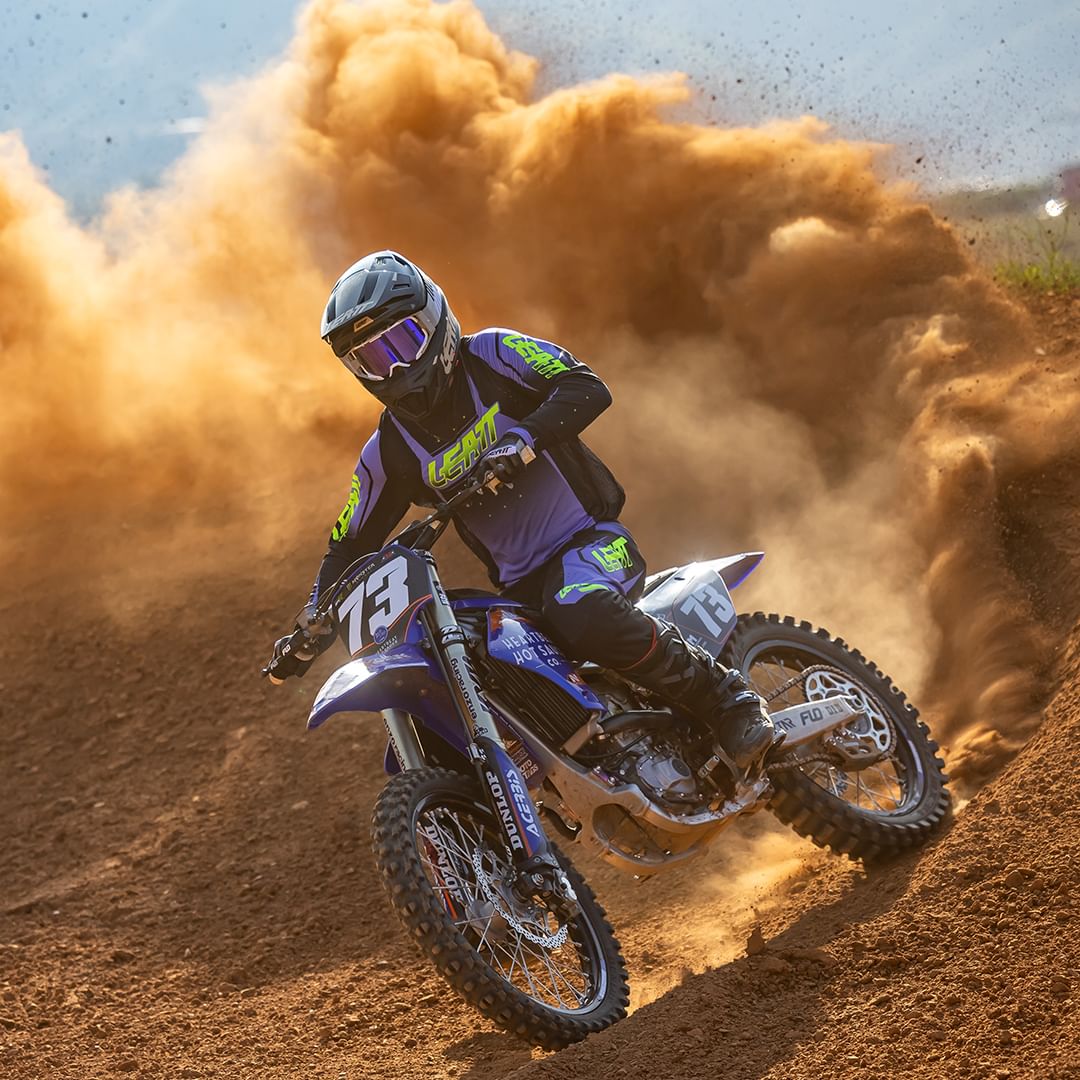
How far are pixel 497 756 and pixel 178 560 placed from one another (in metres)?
6.80

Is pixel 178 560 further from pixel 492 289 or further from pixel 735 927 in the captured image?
pixel 735 927

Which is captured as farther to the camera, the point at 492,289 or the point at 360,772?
the point at 492,289

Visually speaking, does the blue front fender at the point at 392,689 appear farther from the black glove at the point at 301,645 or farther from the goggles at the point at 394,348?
the goggles at the point at 394,348

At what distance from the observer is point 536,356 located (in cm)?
521

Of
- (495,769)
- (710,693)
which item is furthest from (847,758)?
(495,769)

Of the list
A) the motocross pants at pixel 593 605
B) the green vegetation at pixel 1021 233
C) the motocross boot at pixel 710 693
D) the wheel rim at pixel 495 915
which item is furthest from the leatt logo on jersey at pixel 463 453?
the green vegetation at pixel 1021 233

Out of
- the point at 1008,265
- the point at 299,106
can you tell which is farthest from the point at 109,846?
the point at 1008,265

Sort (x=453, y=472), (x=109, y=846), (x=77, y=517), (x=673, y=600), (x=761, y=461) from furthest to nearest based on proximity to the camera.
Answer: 1. (x=77, y=517)
2. (x=761, y=461)
3. (x=109, y=846)
4. (x=673, y=600)
5. (x=453, y=472)

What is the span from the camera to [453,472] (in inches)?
203

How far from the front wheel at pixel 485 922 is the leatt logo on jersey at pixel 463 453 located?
1207mm

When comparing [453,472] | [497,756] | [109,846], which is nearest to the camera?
[497,756]

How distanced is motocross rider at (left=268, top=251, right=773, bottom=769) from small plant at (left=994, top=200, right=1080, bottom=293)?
25.5 feet

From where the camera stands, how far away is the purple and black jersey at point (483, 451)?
5172mm

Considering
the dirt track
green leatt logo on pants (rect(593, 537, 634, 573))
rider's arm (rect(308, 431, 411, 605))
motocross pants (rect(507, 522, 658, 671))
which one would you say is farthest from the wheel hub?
rider's arm (rect(308, 431, 411, 605))
